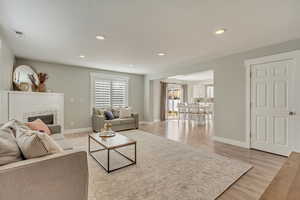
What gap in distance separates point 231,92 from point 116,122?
371 cm

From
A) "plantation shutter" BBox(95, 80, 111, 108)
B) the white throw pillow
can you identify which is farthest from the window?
the white throw pillow

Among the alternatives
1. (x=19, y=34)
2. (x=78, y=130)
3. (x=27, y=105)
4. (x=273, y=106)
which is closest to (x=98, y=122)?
(x=78, y=130)

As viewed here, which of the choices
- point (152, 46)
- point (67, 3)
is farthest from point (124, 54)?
point (67, 3)

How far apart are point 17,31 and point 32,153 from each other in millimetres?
2533

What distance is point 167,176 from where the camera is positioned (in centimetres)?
217

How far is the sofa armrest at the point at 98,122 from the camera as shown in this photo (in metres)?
4.79

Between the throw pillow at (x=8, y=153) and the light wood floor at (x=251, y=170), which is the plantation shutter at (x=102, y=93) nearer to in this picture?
the light wood floor at (x=251, y=170)

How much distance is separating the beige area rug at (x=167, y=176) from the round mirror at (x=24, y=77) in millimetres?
2951

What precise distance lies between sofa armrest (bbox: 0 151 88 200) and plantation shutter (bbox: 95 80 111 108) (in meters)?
4.53

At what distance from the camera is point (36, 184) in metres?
1.14

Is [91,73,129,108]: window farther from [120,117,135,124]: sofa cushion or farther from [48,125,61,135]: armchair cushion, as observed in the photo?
[48,125,61,135]: armchair cushion

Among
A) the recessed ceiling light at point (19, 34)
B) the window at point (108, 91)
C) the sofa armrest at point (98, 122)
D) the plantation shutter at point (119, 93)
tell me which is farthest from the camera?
the plantation shutter at point (119, 93)

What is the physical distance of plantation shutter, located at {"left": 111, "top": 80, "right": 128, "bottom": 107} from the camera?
6074 millimetres

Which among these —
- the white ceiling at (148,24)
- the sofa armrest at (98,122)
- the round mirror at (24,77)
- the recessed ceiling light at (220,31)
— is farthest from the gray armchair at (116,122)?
the recessed ceiling light at (220,31)
